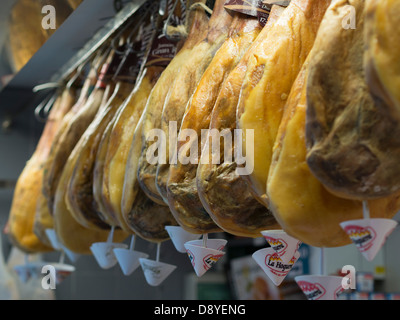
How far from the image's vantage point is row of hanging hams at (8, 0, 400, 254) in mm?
1001

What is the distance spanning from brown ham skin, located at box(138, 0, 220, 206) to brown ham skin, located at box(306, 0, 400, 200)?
0.66 metres

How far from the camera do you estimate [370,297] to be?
364cm

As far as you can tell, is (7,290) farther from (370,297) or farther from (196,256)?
(196,256)

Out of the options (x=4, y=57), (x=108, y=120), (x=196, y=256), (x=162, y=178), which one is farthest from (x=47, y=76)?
(x=196, y=256)

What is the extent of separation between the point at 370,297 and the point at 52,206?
2030mm

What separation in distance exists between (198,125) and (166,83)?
368mm

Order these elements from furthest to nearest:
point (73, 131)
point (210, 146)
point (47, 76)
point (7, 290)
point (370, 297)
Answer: point (7, 290), point (370, 297), point (47, 76), point (73, 131), point (210, 146)

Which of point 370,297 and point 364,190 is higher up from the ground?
point 364,190

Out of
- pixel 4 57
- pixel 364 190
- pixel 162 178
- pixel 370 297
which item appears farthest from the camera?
pixel 370 297

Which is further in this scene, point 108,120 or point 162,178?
point 108,120

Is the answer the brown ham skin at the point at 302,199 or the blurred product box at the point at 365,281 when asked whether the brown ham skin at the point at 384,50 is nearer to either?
the brown ham skin at the point at 302,199

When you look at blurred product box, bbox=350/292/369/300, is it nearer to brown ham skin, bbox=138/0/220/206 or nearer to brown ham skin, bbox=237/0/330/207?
brown ham skin, bbox=138/0/220/206

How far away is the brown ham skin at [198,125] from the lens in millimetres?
1501

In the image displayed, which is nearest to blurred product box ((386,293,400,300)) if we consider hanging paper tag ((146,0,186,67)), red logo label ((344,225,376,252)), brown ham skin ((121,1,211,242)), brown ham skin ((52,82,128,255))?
brown ham skin ((52,82,128,255))
